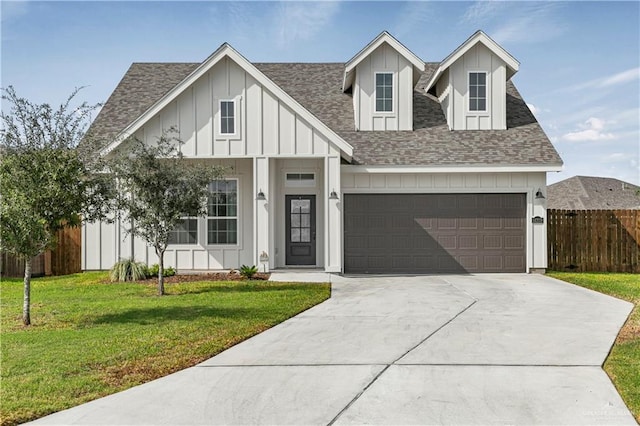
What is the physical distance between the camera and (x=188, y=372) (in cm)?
607

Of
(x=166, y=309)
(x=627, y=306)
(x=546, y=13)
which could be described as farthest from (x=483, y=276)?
(x=166, y=309)

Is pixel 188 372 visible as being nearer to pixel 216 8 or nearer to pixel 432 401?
pixel 432 401

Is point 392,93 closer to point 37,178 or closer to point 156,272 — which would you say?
point 156,272

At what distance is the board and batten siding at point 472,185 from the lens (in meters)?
16.3

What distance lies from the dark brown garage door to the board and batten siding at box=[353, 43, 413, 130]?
279 centimetres

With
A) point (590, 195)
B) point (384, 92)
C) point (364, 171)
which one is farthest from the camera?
point (590, 195)

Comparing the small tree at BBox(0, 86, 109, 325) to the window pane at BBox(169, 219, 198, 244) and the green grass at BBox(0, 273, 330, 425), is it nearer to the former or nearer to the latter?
the green grass at BBox(0, 273, 330, 425)

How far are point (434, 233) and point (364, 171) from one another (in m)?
2.92

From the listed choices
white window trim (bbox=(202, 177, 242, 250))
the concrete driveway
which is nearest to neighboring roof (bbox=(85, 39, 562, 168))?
white window trim (bbox=(202, 177, 242, 250))

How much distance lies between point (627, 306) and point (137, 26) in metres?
12.7

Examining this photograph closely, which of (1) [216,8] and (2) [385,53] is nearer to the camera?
(1) [216,8]

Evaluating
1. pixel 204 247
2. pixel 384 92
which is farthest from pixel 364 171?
pixel 204 247

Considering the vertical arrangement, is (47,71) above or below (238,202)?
above

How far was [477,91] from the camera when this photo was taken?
17766mm
